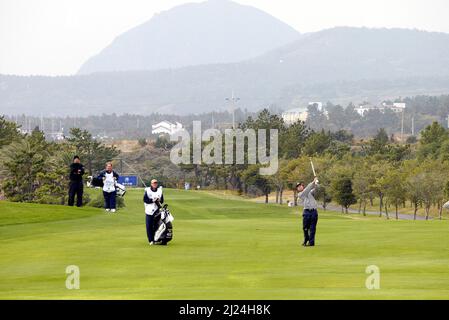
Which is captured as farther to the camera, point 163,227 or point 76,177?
A: point 76,177

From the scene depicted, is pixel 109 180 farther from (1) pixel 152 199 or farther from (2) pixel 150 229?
(1) pixel 152 199

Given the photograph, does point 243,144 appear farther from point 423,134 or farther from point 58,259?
point 58,259

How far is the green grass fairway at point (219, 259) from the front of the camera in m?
21.0

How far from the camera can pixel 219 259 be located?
2762 cm

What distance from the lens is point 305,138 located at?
175750 mm

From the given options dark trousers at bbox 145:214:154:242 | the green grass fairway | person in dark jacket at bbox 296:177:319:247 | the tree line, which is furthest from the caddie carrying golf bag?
the tree line

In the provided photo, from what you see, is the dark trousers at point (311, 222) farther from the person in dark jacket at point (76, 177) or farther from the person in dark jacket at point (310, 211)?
the person in dark jacket at point (76, 177)

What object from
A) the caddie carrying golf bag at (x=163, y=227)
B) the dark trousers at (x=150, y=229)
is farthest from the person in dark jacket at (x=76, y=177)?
the caddie carrying golf bag at (x=163, y=227)

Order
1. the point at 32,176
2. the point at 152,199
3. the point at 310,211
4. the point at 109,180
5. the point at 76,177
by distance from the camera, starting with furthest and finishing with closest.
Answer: the point at 32,176, the point at 76,177, the point at 109,180, the point at 152,199, the point at 310,211

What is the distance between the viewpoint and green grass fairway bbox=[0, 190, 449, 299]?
21.0 meters

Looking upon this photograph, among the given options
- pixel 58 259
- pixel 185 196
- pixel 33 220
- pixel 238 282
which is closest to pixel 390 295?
pixel 238 282

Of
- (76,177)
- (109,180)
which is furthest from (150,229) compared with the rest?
(76,177)
